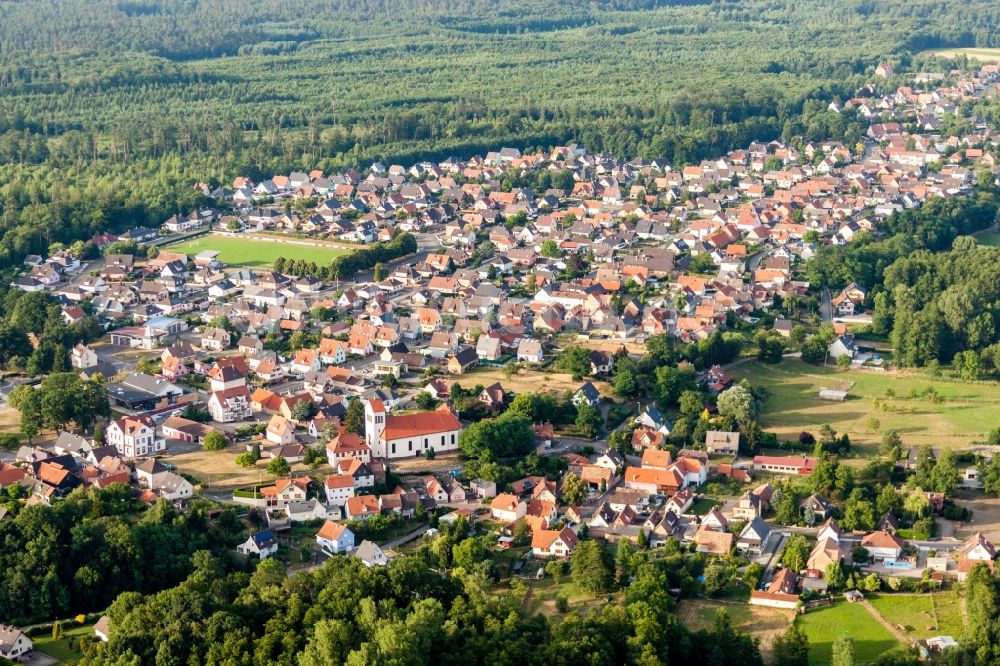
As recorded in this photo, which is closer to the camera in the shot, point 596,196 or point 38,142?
point 596,196

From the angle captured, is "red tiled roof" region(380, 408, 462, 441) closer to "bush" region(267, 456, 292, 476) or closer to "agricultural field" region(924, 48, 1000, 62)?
"bush" region(267, 456, 292, 476)

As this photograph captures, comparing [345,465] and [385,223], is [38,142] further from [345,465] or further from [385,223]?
[345,465]

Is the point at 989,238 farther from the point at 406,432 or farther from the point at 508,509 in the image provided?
the point at 508,509

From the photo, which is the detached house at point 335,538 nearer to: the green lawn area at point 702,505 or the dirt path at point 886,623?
the green lawn area at point 702,505

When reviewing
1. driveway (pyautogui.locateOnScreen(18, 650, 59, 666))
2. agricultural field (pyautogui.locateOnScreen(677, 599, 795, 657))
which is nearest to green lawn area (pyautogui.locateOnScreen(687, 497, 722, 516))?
agricultural field (pyautogui.locateOnScreen(677, 599, 795, 657))

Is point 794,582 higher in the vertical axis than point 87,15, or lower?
lower

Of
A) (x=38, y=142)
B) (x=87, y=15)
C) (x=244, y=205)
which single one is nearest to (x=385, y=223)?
(x=244, y=205)
